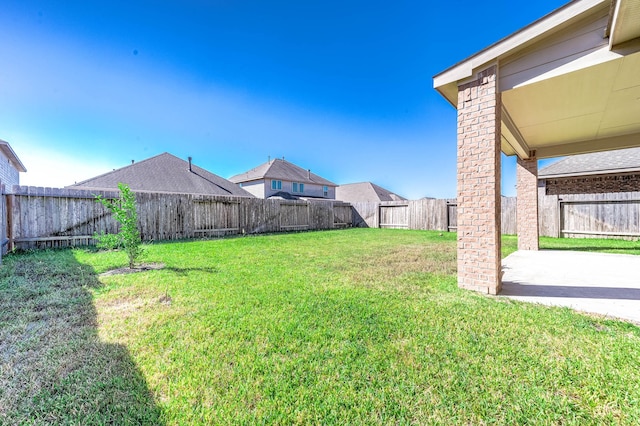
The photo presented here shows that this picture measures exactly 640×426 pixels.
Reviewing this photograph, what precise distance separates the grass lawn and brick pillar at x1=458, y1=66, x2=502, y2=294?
0.40 m

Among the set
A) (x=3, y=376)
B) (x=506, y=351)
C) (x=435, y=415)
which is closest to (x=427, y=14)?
(x=506, y=351)

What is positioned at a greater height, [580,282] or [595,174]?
[595,174]

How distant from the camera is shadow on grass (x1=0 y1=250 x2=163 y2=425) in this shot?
1410 millimetres

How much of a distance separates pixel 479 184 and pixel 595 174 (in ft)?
39.1

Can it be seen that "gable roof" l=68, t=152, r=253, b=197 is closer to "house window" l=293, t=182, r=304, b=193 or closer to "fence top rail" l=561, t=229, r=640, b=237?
"house window" l=293, t=182, r=304, b=193

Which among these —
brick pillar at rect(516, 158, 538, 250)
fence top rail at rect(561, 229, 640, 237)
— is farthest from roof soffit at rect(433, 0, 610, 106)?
fence top rail at rect(561, 229, 640, 237)

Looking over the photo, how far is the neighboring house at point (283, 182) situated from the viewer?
80.1 ft

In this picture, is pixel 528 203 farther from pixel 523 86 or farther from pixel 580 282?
pixel 523 86

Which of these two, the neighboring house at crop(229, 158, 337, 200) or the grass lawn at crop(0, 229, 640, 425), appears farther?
the neighboring house at crop(229, 158, 337, 200)

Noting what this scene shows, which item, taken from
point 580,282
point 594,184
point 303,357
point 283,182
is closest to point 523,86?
point 580,282

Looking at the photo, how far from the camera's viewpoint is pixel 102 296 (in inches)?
129

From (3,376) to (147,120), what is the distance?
14259 mm

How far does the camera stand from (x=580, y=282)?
13.0ft

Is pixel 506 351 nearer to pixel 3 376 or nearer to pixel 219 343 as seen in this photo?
pixel 219 343
